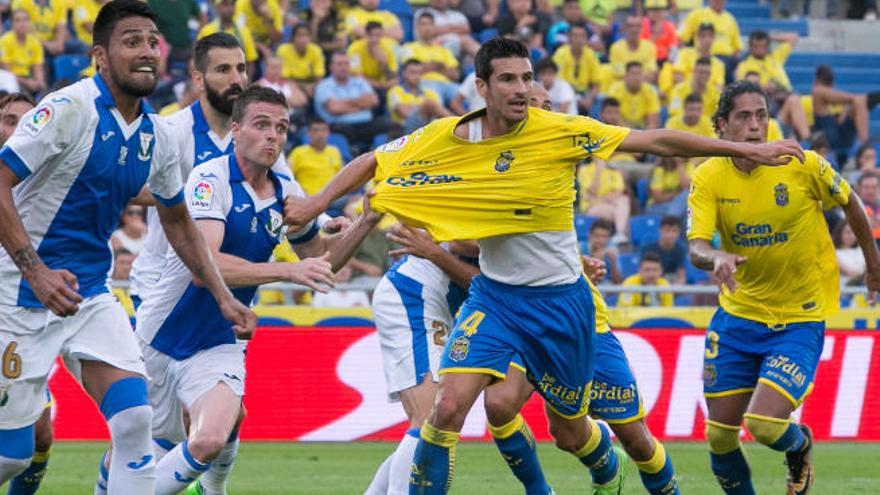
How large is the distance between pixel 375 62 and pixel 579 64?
2.89 m

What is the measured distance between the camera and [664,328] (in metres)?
15.6

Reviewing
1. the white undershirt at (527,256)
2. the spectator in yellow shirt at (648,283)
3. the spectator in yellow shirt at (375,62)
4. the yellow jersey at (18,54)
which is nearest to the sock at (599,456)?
the white undershirt at (527,256)

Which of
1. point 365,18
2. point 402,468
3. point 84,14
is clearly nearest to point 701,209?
point 402,468

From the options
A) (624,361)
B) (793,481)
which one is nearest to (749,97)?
(624,361)

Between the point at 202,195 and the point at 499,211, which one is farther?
the point at 202,195

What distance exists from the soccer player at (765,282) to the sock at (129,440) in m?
3.80

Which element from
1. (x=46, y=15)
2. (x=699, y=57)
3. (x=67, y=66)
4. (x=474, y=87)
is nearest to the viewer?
(x=474, y=87)

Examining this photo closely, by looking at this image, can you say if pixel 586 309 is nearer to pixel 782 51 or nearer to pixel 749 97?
pixel 749 97

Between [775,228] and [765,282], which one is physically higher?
[775,228]

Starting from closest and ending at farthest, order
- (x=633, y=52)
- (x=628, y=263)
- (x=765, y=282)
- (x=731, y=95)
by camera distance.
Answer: (x=731, y=95)
(x=765, y=282)
(x=628, y=263)
(x=633, y=52)

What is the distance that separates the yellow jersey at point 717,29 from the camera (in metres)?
23.0

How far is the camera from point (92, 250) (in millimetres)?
7844

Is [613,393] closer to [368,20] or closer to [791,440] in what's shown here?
[791,440]

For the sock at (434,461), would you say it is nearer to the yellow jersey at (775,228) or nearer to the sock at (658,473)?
the sock at (658,473)
